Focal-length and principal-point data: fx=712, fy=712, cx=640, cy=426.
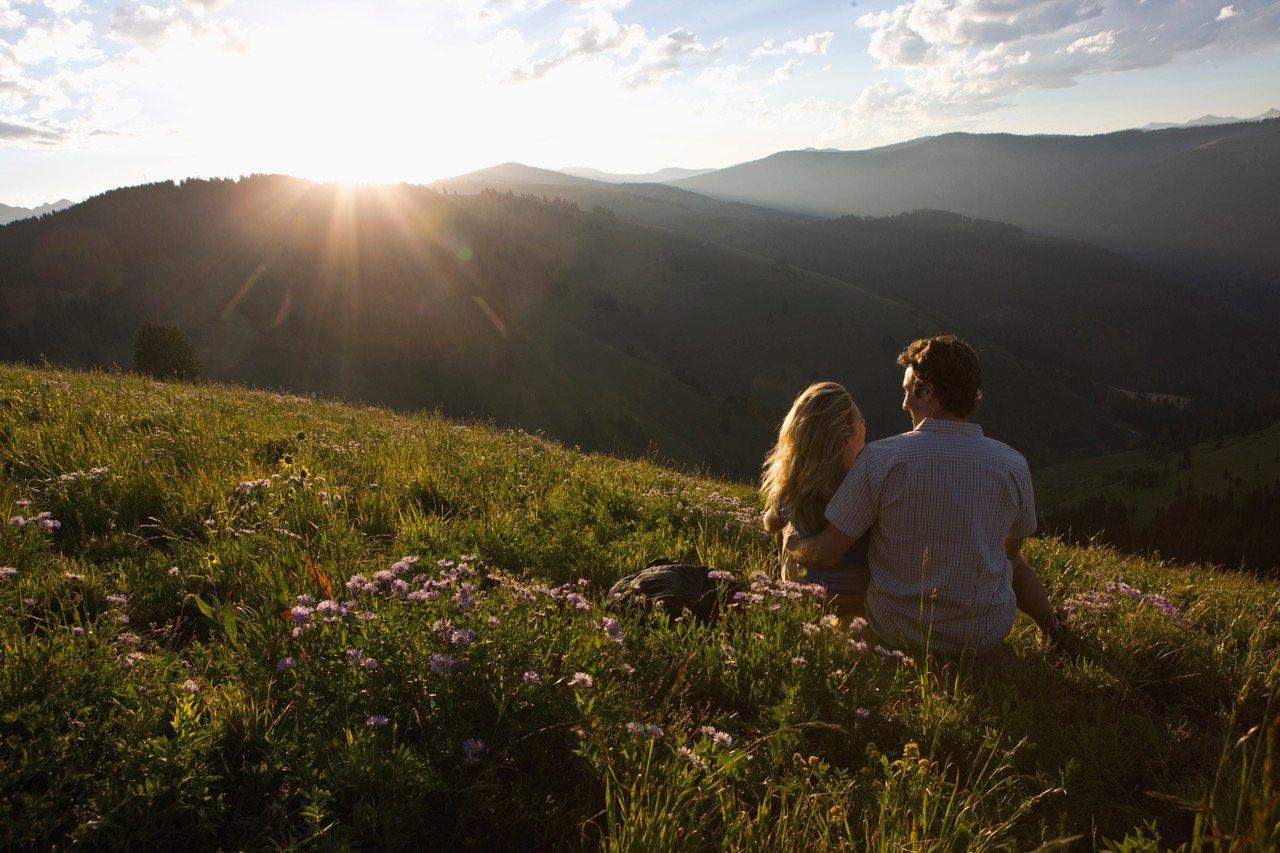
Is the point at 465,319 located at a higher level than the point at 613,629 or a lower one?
lower

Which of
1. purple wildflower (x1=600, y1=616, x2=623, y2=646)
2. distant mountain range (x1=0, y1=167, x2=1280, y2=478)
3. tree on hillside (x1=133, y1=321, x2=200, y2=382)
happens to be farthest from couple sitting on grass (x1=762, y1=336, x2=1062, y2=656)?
distant mountain range (x1=0, y1=167, x2=1280, y2=478)

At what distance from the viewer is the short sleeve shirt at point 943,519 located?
3.85 m

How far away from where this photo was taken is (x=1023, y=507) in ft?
13.2

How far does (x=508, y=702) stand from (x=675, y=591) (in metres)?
1.52

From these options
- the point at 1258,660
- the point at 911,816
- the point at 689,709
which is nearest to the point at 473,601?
the point at 689,709

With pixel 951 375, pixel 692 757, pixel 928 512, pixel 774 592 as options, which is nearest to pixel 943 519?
pixel 928 512

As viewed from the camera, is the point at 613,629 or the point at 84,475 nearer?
the point at 613,629

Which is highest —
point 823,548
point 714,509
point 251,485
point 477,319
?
point 251,485

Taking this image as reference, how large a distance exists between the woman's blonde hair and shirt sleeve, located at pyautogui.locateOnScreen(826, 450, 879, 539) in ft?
0.77

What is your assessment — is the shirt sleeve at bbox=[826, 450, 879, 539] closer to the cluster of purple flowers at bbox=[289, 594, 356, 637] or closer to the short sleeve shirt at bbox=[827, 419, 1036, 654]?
the short sleeve shirt at bbox=[827, 419, 1036, 654]

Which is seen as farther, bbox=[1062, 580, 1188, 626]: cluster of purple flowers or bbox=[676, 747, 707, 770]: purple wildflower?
bbox=[1062, 580, 1188, 626]: cluster of purple flowers

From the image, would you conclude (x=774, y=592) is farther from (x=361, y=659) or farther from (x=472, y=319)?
(x=472, y=319)

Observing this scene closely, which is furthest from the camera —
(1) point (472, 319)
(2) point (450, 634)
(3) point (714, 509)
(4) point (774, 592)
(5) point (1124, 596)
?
(1) point (472, 319)

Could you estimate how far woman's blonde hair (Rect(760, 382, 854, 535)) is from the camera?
424 cm
